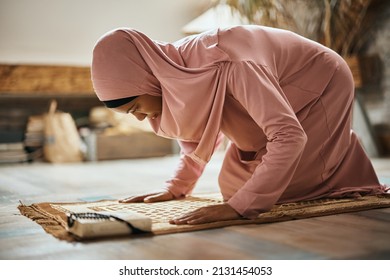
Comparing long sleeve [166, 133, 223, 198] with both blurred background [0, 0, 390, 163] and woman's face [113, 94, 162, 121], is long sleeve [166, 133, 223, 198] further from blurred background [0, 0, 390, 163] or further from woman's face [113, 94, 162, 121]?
blurred background [0, 0, 390, 163]

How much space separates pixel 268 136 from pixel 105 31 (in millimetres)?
3464

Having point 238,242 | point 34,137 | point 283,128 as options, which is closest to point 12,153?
point 34,137

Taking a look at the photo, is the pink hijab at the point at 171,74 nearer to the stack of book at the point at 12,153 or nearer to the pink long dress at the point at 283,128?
the pink long dress at the point at 283,128

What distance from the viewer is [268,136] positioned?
1.50 m

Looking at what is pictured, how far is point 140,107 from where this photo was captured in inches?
68.0

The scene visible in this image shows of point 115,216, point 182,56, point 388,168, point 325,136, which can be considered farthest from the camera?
point 388,168

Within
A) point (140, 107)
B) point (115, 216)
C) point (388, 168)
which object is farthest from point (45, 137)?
point (115, 216)

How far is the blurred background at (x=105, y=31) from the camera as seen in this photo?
4.37 m

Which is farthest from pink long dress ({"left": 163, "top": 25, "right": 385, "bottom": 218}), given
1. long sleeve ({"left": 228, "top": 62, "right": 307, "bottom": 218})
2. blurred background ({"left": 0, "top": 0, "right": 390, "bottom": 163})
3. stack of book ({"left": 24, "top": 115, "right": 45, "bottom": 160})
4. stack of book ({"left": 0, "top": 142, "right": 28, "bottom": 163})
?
stack of book ({"left": 24, "top": 115, "right": 45, "bottom": 160})

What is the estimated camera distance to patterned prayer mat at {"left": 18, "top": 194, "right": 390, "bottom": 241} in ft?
4.77

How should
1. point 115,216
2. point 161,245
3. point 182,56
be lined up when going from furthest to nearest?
point 182,56 → point 115,216 → point 161,245

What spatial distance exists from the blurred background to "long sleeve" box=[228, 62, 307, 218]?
9.62ft

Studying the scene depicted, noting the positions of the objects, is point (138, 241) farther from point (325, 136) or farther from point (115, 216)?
point (325, 136)

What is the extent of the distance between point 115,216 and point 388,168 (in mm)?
2336
